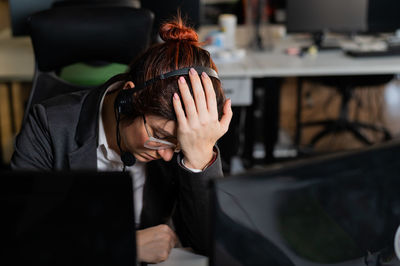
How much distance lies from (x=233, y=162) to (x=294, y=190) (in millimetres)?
2217

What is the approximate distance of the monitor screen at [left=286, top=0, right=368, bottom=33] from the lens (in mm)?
2707

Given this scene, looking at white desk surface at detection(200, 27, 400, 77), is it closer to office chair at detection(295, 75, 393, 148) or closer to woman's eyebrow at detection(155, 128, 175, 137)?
office chair at detection(295, 75, 393, 148)

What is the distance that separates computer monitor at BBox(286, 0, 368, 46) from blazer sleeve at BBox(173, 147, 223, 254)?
182 centimetres

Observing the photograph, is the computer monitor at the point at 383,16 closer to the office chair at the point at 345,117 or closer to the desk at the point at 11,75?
the office chair at the point at 345,117

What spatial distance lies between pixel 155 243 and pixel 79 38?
80 cm

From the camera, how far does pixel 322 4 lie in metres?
2.71

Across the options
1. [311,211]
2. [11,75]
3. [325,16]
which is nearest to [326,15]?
[325,16]

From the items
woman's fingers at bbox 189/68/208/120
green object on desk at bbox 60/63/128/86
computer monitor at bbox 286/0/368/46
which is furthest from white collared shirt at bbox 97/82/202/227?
computer monitor at bbox 286/0/368/46

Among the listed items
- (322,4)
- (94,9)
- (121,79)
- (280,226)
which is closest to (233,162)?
(322,4)

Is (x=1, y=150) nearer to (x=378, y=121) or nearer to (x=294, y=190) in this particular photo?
(x=378, y=121)

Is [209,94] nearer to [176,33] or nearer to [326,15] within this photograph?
[176,33]

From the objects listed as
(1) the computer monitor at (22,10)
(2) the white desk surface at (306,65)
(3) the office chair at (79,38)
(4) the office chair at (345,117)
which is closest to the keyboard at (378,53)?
(2) the white desk surface at (306,65)

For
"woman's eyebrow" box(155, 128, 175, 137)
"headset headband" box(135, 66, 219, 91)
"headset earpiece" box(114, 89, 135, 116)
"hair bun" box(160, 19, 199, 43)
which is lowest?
"woman's eyebrow" box(155, 128, 175, 137)

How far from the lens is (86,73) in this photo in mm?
1708
